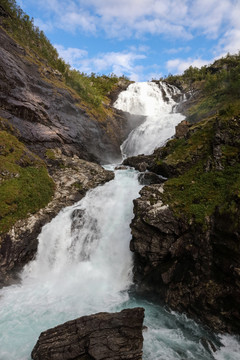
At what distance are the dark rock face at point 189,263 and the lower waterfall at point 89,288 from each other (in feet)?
2.27

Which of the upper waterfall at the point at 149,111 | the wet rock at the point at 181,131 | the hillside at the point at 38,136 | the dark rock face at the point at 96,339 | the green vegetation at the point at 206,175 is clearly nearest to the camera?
the dark rock face at the point at 96,339

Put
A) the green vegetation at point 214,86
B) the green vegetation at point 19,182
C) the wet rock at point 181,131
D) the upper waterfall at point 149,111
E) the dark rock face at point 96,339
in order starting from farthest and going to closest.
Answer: the upper waterfall at point 149,111
the green vegetation at point 214,86
the wet rock at point 181,131
the green vegetation at point 19,182
the dark rock face at point 96,339

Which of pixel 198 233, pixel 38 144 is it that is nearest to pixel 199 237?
pixel 198 233

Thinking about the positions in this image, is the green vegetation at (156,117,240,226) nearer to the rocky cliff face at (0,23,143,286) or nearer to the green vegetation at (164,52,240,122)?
the green vegetation at (164,52,240,122)

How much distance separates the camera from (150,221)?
12.1 meters

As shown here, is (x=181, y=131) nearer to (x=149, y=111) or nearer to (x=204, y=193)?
(x=204, y=193)

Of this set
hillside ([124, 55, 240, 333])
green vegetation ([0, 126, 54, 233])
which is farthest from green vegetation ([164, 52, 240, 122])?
green vegetation ([0, 126, 54, 233])

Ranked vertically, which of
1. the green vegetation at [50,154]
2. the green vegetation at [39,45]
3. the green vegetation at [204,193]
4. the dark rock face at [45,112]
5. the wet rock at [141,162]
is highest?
the green vegetation at [39,45]

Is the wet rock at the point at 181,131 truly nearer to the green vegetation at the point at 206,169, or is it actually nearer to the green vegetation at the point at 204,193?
the green vegetation at the point at 206,169

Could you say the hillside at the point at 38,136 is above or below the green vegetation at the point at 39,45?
below

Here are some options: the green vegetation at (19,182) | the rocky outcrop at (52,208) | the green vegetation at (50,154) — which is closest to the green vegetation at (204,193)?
the rocky outcrop at (52,208)

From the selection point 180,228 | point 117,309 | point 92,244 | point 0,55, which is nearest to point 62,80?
point 0,55

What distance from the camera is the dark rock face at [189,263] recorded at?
945cm

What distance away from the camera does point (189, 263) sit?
10812 mm
